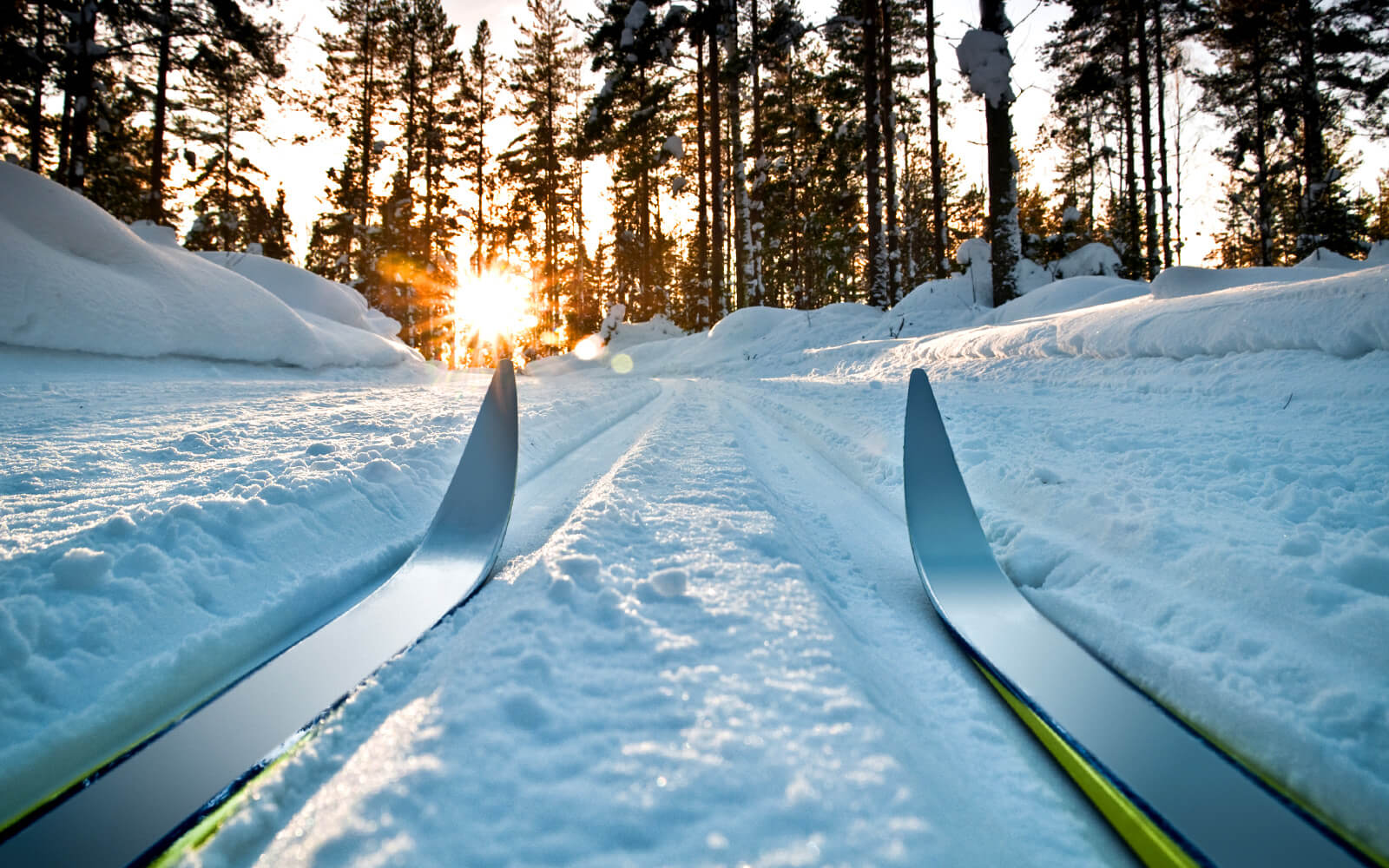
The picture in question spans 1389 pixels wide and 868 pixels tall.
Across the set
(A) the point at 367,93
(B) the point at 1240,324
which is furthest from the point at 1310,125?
(A) the point at 367,93

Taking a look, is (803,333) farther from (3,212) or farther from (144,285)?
(3,212)

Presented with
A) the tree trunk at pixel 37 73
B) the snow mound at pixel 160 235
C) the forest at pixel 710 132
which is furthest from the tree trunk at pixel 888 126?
the tree trunk at pixel 37 73

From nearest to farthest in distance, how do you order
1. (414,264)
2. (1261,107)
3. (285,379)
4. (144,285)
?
1. (144,285)
2. (285,379)
3. (1261,107)
4. (414,264)

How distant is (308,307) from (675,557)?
10766mm

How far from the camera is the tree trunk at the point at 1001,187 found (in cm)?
721

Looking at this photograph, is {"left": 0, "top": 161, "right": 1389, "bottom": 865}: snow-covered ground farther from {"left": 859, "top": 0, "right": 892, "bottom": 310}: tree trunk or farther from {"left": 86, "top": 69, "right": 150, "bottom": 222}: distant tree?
{"left": 86, "top": 69, "right": 150, "bottom": 222}: distant tree

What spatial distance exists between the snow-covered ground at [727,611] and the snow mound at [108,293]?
226 cm

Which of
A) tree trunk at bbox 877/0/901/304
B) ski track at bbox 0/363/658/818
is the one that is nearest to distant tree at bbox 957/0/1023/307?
tree trunk at bbox 877/0/901/304

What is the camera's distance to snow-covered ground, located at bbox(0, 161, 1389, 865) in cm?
74

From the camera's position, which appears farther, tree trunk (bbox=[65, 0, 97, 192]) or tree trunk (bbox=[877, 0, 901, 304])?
tree trunk (bbox=[877, 0, 901, 304])

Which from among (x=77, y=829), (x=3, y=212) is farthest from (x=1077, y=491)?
(x=3, y=212)

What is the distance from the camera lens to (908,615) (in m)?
1.42

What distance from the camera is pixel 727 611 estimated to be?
1.25 meters

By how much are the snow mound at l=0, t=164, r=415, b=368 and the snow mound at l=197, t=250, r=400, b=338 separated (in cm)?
291
